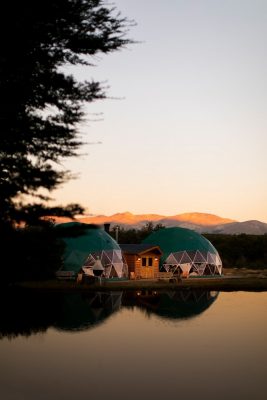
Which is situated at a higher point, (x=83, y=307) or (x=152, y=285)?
(x=152, y=285)

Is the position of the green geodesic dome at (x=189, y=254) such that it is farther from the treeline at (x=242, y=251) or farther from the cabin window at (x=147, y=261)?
the treeline at (x=242, y=251)

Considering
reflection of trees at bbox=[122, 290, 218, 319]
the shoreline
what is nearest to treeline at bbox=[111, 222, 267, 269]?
the shoreline

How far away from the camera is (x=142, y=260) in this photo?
54.7m

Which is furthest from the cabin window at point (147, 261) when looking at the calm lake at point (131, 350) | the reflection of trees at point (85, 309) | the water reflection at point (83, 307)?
the calm lake at point (131, 350)

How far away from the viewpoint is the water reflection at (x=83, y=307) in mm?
25009

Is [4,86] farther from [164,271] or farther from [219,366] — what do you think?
[164,271]

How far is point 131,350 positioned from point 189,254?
38.3 metres

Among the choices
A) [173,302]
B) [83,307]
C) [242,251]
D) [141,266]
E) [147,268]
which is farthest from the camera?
[242,251]

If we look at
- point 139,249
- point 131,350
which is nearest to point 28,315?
point 131,350

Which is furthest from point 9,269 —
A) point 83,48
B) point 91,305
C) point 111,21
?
point 91,305

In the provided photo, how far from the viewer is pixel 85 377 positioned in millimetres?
15828

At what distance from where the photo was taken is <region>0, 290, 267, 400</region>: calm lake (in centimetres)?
1471

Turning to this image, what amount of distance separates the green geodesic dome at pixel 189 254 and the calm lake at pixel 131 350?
74.8ft

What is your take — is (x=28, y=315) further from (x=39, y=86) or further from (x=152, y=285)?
(x=39, y=86)
